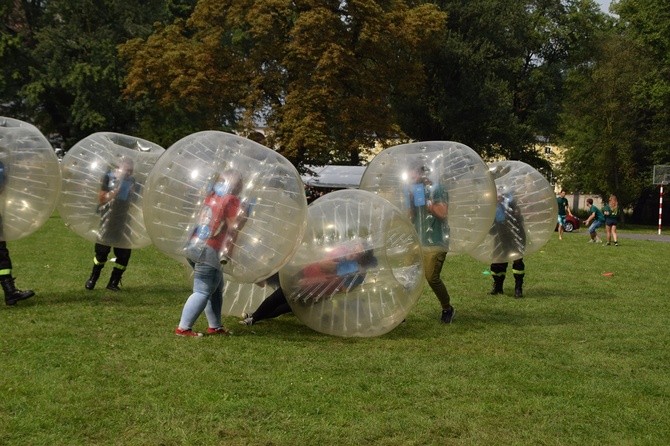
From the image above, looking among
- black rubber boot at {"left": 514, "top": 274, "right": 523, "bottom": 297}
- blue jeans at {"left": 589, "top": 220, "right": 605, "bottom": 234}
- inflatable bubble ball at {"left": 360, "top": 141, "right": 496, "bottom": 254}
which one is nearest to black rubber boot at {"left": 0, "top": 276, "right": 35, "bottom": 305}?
inflatable bubble ball at {"left": 360, "top": 141, "right": 496, "bottom": 254}

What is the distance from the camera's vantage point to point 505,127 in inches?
1753

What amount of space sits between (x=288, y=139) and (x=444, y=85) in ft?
45.8

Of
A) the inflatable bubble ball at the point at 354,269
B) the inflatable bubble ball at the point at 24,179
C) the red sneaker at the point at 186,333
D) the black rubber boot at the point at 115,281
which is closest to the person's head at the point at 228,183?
the inflatable bubble ball at the point at 354,269

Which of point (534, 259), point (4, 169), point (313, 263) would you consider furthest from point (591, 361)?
point (534, 259)

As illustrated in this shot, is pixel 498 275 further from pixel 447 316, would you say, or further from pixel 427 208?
pixel 427 208

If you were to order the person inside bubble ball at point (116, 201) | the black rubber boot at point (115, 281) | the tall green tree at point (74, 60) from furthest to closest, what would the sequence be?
the tall green tree at point (74, 60), the black rubber boot at point (115, 281), the person inside bubble ball at point (116, 201)

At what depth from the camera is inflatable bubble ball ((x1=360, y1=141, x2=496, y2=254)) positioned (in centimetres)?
857

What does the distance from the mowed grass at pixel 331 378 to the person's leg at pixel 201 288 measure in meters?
0.29

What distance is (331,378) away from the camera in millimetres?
6398

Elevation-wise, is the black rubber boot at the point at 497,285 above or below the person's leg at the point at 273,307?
below

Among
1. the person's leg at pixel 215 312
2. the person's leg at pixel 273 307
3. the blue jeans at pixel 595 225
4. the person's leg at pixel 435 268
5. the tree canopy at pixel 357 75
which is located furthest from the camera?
the tree canopy at pixel 357 75

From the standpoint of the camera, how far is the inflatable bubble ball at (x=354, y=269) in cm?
750

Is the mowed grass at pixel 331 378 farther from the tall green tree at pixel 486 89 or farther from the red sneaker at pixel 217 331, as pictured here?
the tall green tree at pixel 486 89

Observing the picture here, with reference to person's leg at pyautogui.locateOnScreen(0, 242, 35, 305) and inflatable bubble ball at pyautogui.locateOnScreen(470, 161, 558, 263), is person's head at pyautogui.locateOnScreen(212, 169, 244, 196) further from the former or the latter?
inflatable bubble ball at pyautogui.locateOnScreen(470, 161, 558, 263)
